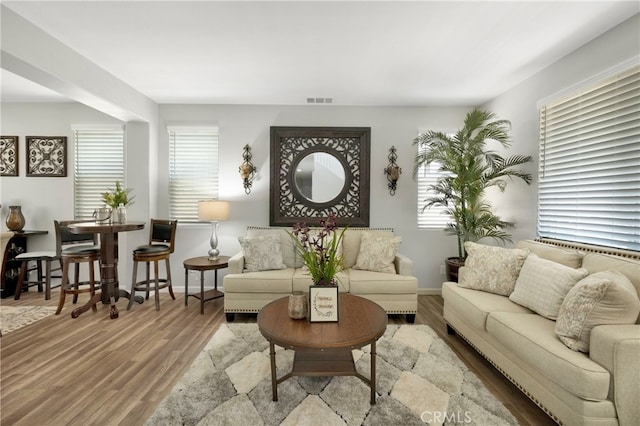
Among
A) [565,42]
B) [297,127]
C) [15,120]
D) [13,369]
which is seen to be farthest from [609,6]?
[15,120]

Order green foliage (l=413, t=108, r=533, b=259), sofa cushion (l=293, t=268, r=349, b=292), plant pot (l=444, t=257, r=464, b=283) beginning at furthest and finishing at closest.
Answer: plant pot (l=444, t=257, r=464, b=283) → green foliage (l=413, t=108, r=533, b=259) → sofa cushion (l=293, t=268, r=349, b=292)

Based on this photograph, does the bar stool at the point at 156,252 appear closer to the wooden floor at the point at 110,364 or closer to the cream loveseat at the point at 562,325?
the wooden floor at the point at 110,364

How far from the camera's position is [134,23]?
235 centimetres

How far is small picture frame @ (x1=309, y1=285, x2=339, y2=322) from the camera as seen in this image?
2018 mm

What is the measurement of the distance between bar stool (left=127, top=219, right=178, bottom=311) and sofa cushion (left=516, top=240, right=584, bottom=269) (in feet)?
12.9

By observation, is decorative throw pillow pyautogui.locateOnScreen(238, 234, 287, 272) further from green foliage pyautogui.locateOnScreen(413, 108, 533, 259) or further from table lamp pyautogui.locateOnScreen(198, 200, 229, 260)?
green foliage pyautogui.locateOnScreen(413, 108, 533, 259)

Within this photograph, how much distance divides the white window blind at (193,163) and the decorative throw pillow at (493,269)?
3392mm

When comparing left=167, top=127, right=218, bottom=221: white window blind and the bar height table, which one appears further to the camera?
left=167, top=127, right=218, bottom=221: white window blind

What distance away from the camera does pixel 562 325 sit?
5.76 feet

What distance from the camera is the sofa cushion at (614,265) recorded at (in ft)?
6.14

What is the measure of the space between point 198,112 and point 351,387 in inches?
156

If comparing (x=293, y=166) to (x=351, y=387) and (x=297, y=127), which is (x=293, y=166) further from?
(x=351, y=387)

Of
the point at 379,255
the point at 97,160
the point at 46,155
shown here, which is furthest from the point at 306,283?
the point at 46,155

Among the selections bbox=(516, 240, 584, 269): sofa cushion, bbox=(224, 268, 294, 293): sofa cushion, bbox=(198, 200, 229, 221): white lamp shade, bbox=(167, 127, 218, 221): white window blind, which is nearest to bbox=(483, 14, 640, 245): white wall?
bbox=(516, 240, 584, 269): sofa cushion
